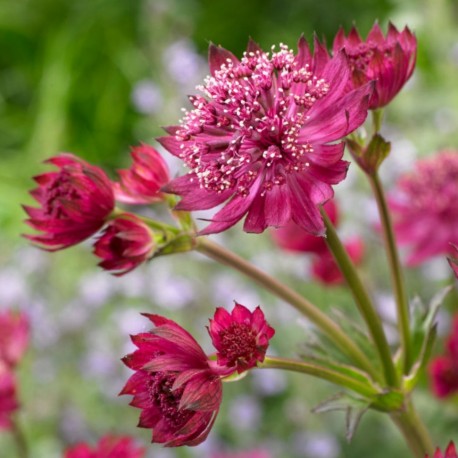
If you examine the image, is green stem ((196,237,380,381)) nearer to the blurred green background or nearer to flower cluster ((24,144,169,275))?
flower cluster ((24,144,169,275))

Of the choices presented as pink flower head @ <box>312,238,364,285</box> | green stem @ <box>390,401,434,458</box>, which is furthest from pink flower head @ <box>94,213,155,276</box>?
pink flower head @ <box>312,238,364,285</box>

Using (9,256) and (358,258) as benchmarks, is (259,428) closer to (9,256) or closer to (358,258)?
(358,258)

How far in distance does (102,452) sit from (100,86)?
8.34 ft

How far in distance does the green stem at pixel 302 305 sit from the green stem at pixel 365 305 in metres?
0.02

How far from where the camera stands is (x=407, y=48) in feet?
1.90

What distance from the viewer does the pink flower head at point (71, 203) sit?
0.57 metres

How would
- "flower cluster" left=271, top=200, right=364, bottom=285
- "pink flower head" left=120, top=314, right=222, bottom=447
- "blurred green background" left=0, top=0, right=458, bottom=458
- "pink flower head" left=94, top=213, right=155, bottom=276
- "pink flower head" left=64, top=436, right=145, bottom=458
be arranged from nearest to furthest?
"pink flower head" left=120, top=314, right=222, bottom=447, "pink flower head" left=94, top=213, right=155, bottom=276, "pink flower head" left=64, top=436, right=145, bottom=458, "flower cluster" left=271, top=200, right=364, bottom=285, "blurred green background" left=0, top=0, right=458, bottom=458

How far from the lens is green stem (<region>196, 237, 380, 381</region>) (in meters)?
0.58

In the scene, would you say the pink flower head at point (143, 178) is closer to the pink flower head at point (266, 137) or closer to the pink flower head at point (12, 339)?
the pink flower head at point (266, 137)

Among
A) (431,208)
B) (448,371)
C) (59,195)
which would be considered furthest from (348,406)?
(431,208)

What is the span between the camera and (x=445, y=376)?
2.86 ft

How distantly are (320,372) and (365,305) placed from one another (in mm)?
60

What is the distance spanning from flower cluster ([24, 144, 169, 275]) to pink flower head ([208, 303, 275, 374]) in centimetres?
11

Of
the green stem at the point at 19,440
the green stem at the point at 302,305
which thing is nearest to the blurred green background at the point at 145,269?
the green stem at the point at 19,440
